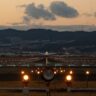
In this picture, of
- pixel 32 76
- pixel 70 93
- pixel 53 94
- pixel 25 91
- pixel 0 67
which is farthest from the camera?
pixel 0 67

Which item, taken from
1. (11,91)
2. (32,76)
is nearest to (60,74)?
(32,76)

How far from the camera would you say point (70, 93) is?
3809cm

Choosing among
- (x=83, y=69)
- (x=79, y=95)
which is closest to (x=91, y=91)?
(x=79, y=95)

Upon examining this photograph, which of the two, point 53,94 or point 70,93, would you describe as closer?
point 70,93

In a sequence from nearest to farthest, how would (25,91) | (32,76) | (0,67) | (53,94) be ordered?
(25,91) < (53,94) < (32,76) < (0,67)

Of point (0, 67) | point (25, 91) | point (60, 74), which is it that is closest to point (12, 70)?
point (0, 67)

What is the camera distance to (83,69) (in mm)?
86875

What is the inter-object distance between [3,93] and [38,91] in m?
2.49

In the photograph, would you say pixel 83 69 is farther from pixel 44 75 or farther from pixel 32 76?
pixel 44 75

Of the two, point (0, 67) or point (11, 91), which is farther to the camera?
point (0, 67)

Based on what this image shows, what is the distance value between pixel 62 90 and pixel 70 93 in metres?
4.17

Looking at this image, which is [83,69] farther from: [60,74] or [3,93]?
[3,93]

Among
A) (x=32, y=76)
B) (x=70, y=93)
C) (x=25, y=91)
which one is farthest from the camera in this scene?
(x=32, y=76)

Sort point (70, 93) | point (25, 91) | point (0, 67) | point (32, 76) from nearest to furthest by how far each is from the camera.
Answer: point (25, 91) < point (70, 93) < point (32, 76) < point (0, 67)
